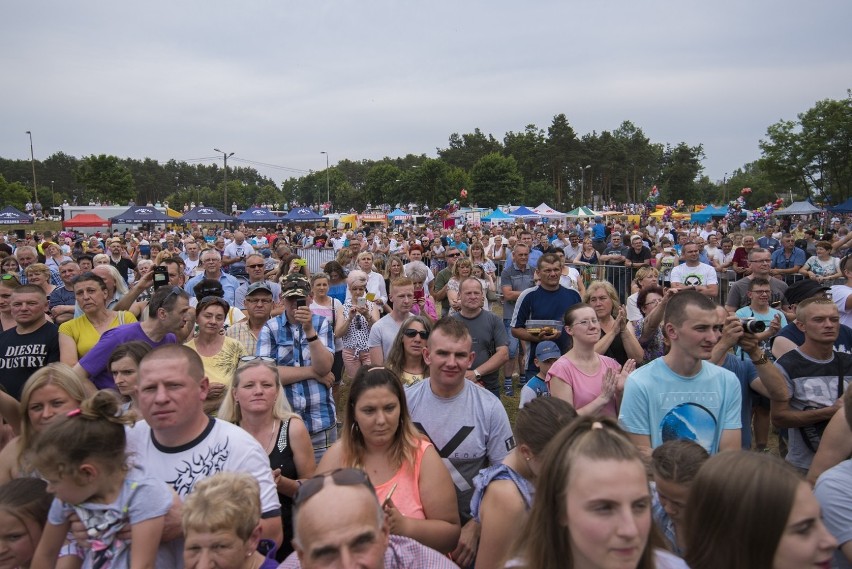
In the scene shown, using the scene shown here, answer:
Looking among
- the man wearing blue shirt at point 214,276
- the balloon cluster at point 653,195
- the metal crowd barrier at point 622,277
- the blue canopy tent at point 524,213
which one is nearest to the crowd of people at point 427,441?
the man wearing blue shirt at point 214,276

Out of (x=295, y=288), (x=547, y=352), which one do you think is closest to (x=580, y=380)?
(x=547, y=352)

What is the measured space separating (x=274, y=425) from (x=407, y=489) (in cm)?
94

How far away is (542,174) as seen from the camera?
279 ft

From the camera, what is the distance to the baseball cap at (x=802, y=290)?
16.4ft

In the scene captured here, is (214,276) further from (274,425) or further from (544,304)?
(274,425)

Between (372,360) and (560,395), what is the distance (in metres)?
2.07

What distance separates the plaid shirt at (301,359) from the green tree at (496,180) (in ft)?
215

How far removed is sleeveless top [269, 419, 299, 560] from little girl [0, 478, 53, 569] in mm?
1024

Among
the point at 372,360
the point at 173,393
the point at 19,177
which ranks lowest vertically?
the point at 372,360

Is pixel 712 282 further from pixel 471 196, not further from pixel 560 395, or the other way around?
pixel 471 196

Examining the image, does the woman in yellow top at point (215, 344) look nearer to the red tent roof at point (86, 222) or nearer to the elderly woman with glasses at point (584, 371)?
the elderly woman with glasses at point (584, 371)

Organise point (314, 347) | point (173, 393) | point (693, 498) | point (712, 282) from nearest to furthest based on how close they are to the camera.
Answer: point (693, 498) < point (173, 393) < point (314, 347) < point (712, 282)

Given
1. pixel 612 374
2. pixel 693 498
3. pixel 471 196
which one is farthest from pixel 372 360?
pixel 471 196

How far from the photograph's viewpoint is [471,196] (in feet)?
234
